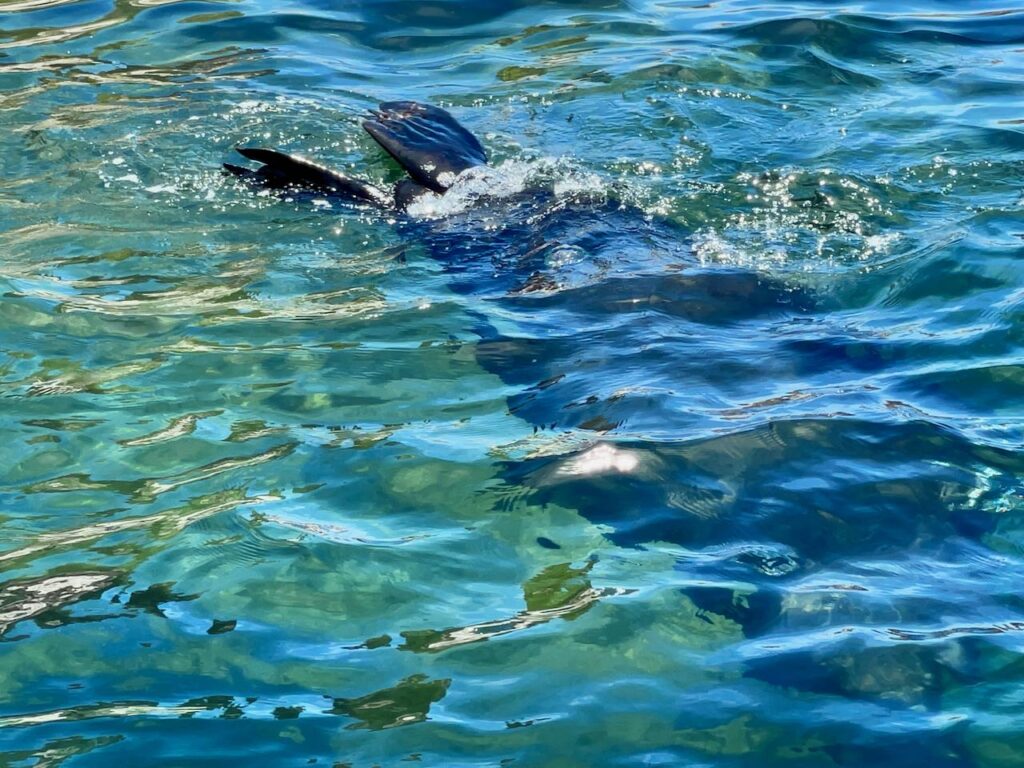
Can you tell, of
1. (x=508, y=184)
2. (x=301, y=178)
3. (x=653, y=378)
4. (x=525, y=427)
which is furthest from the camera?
(x=508, y=184)

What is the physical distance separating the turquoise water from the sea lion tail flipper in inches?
6.2

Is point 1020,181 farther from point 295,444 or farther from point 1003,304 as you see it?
point 295,444

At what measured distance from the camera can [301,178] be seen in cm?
573

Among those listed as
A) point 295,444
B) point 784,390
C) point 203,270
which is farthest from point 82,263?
point 784,390

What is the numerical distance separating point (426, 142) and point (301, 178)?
732 mm

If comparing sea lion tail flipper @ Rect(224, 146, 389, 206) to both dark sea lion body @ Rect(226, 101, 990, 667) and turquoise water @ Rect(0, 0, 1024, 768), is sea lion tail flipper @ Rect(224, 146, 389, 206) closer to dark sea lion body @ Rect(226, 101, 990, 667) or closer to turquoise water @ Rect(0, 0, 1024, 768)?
dark sea lion body @ Rect(226, 101, 990, 667)

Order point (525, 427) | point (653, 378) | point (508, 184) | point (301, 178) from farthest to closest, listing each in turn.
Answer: point (508, 184) < point (301, 178) < point (653, 378) < point (525, 427)

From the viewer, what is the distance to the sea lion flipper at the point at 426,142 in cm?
597

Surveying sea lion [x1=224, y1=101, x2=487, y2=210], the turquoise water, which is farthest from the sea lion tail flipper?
the turquoise water

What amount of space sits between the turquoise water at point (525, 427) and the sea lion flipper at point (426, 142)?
0.18m

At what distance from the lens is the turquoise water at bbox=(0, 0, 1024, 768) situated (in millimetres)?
3051

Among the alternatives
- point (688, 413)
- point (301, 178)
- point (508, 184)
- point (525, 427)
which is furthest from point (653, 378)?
point (301, 178)

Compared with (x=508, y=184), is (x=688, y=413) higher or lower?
lower

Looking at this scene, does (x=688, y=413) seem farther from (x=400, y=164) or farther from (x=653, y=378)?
(x=400, y=164)
